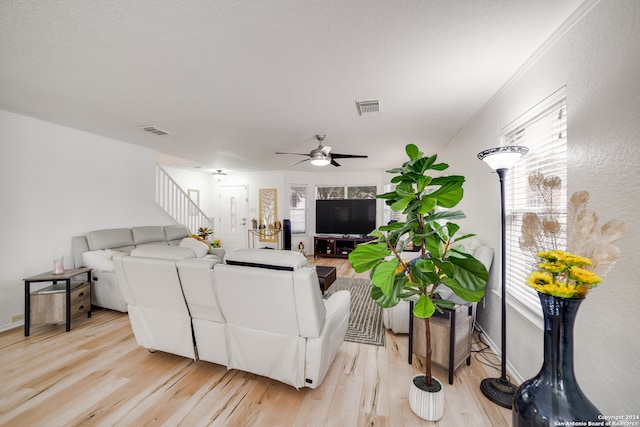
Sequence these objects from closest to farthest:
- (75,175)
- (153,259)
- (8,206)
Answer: (153,259) < (8,206) < (75,175)

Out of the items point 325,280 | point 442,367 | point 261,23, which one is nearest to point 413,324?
point 442,367

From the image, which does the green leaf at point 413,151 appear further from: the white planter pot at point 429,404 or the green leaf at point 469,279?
the white planter pot at point 429,404

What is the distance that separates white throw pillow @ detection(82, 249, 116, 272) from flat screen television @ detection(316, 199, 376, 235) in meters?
4.81

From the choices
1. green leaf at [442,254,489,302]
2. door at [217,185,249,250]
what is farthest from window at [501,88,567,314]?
door at [217,185,249,250]

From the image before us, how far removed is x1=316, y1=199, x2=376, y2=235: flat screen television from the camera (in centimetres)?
687

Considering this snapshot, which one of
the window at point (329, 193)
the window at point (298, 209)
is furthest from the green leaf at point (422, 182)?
the window at point (298, 209)

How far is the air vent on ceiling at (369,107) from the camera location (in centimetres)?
259

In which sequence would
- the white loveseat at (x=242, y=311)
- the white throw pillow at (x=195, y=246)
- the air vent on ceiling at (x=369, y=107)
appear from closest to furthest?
the white loveseat at (x=242, y=311)
the air vent on ceiling at (x=369, y=107)
the white throw pillow at (x=195, y=246)

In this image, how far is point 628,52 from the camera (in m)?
1.13

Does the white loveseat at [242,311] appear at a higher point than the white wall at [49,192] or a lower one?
lower

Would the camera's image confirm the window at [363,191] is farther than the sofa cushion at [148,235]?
Yes

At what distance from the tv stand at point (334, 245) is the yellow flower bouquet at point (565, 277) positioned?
5749mm

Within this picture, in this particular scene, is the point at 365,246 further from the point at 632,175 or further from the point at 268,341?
the point at 632,175

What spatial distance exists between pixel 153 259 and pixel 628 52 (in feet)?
10.1
